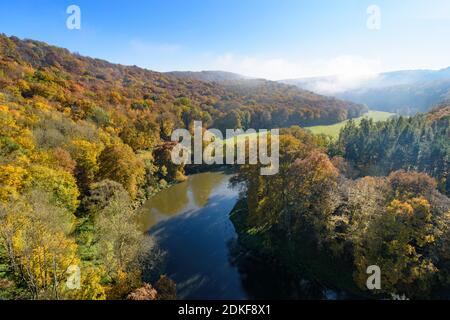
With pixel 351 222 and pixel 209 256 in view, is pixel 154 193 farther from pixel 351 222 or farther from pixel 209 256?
pixel 351 222

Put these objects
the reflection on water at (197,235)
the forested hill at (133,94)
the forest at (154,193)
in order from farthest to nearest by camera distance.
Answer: the forested hill at (133,94)
the reflection on water at (197,235)
the forest at (154,193)

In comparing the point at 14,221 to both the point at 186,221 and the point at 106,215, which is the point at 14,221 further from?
the point at 186,221

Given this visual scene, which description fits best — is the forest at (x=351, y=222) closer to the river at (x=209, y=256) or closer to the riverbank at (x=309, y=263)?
the riverbank at (x=309, y=263)

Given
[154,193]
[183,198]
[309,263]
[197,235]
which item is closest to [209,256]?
[197,235]

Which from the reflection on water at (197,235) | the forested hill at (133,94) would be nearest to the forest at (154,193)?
the reflection on water at (197,235)

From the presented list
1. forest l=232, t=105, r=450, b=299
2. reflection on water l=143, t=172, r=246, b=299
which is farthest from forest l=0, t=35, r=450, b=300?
reflection on water l=143, t=172, r=246, b=299

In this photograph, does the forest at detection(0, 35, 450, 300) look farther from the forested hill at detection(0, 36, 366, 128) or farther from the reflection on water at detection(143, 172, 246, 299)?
the forested hill at detection(0, 36, 366, 128)
